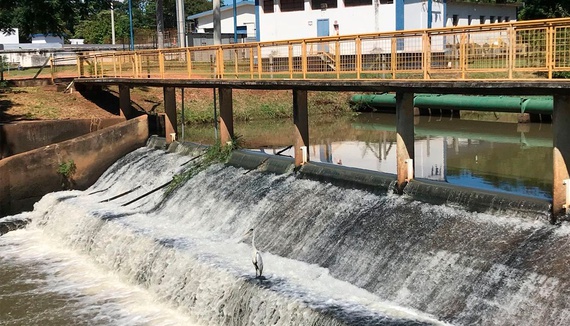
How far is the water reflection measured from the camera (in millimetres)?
19506

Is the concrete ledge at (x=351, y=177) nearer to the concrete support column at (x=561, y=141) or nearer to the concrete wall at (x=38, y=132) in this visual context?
the concrete support column at (x=561, y=141)

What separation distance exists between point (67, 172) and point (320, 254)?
11390mm

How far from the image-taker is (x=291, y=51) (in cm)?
1650

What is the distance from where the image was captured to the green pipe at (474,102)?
30.9 m

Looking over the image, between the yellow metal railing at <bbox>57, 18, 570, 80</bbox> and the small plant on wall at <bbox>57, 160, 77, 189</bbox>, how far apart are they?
4.08 m

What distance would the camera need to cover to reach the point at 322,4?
140ft

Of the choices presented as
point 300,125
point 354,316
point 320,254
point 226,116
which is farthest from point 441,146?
point 354,316

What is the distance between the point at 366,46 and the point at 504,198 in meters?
5.15

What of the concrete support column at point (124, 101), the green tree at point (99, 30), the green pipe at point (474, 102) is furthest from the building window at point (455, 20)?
the green tree at point (99, 30)

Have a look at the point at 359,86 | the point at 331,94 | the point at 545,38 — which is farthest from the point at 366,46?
the point at 331,94

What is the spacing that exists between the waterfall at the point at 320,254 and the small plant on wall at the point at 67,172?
3073mm

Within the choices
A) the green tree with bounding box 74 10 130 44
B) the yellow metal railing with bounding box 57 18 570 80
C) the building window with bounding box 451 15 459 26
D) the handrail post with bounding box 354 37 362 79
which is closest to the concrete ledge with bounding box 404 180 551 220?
the yellow metal railing with bounding box 57 18 570 80

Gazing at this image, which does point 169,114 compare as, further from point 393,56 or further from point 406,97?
point 393,56

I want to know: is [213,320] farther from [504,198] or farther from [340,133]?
[340,133]
